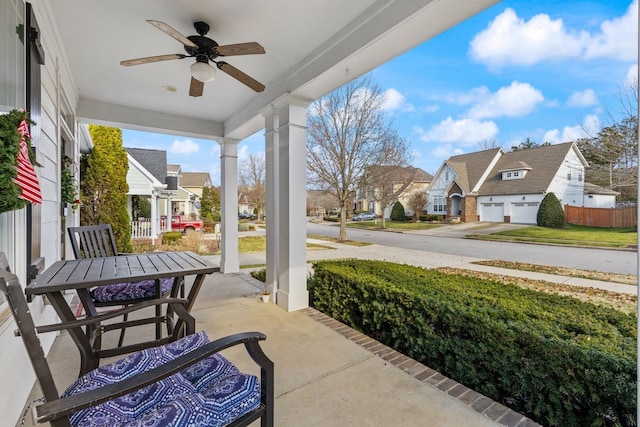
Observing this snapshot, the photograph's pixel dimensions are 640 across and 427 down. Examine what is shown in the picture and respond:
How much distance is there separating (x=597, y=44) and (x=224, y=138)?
609cm

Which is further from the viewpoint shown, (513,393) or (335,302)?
(335,302)

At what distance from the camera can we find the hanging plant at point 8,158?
1.22 meters

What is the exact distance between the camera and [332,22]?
8.29 feet

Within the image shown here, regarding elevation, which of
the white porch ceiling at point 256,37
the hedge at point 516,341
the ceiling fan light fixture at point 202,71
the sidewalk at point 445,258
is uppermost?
the white porch ceiling at point 256,37

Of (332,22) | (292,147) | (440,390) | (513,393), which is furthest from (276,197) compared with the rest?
(513,393)

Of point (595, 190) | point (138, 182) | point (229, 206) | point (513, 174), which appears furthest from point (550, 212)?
point (138, 182)

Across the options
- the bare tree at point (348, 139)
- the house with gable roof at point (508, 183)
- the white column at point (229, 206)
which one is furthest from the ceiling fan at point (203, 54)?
the bare tree at point (348, 139)

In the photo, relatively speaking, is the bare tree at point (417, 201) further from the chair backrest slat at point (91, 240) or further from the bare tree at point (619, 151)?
the chair backrest slat at point (91, 240)

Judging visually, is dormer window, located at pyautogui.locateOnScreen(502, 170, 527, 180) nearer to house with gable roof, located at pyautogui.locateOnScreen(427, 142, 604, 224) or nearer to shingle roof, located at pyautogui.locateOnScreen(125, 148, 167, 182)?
house with gable roof, located at pyautogui.locateOnScreen(427, 142, 604, 224)

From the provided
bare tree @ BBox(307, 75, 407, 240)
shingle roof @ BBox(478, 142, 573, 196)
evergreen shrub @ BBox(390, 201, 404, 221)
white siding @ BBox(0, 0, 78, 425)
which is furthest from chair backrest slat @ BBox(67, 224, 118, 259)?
evergreen shrub @ BBox(390, 201, 404, 221)

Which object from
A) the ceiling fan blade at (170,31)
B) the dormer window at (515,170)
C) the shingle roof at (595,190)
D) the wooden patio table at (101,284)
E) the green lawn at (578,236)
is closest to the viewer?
the wooden patio table at (101,284)

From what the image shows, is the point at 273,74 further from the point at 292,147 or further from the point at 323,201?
the point at 323,201

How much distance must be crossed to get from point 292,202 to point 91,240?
2206mm

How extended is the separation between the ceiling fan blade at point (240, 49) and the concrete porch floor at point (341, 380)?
249 centimetres
